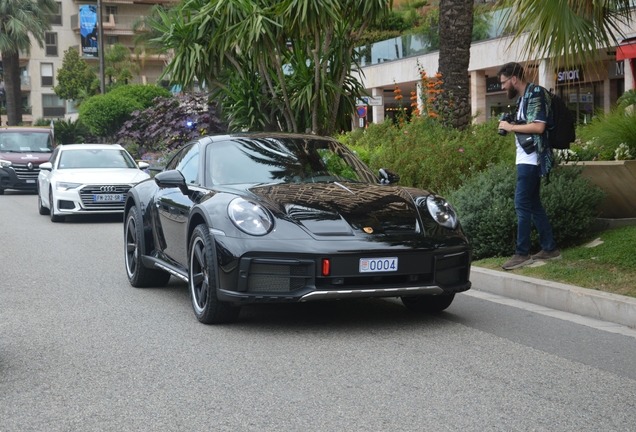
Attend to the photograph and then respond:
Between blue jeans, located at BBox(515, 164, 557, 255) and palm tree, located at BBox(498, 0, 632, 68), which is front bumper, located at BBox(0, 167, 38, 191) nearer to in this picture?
palm tree, located at BBox(498, 0, 632, 68)

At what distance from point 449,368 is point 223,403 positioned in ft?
4.74

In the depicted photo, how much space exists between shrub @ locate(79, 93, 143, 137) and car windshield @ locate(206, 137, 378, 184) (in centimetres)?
2943

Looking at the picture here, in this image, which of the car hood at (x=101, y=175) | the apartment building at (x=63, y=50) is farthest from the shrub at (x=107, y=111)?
the apartment building at (x=63, y=50)

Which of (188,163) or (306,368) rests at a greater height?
(188,163)

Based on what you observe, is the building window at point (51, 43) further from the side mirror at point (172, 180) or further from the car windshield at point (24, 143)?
the side mirror at point (172, 180)

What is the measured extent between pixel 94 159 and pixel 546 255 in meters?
11.5

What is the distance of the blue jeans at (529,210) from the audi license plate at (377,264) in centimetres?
240

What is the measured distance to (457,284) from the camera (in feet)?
21.9

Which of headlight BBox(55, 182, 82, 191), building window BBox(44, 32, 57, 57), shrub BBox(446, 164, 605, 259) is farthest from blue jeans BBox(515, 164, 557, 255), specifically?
building window BBox(44, 32, 57, 57)

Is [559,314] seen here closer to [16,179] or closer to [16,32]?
[16,179]

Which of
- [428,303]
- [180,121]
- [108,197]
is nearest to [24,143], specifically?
[180,121]

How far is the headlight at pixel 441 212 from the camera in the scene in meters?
6.76

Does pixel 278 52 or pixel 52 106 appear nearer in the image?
pixel 278 52

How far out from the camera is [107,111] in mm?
36531
